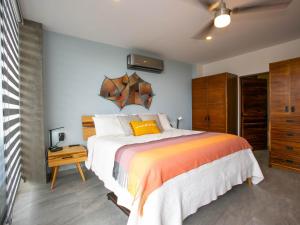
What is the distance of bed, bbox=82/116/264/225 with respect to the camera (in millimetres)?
1365

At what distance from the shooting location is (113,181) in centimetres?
191

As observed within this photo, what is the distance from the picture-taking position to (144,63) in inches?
141

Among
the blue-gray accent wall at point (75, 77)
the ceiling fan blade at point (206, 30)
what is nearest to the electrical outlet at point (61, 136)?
the blue-gray accent wall at point (75, 77)

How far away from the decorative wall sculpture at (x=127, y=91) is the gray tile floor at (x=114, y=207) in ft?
5.36

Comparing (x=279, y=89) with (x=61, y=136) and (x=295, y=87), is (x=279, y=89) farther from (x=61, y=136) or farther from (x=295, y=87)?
(x=61, y=136)

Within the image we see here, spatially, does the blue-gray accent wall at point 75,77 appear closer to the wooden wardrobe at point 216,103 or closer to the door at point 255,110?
the wooden wardrobe at point 216,103

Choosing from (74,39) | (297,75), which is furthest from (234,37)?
(74,39)

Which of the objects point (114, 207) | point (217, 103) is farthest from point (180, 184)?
point (217, 103)

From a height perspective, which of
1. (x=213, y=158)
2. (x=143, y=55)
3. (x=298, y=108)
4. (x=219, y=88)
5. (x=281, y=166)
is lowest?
(x=281, y=166)

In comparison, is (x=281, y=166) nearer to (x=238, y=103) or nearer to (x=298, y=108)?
(x=298, y=108)

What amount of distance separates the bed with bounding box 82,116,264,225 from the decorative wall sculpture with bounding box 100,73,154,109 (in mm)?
1081

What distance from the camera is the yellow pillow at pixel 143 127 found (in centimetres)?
277

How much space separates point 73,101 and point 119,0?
69.9 inches

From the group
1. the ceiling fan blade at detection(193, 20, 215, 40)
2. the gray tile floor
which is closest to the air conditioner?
the ceiling fan blade at detection(193, 20, 215, 40)
